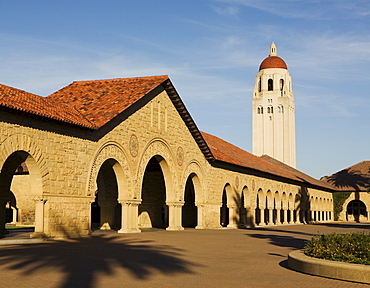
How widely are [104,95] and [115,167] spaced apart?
4.19 m

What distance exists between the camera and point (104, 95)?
1051 inches

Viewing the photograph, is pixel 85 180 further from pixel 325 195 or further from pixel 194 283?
pixel 325 195

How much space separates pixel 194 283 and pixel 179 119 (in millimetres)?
21211

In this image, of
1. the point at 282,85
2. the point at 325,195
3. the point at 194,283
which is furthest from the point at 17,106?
the point at 282,85

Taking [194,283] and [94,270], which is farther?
[94,270]

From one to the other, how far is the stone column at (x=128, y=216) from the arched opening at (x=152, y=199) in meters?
8.24

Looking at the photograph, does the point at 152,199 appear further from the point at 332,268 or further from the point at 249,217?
the point at 332,268

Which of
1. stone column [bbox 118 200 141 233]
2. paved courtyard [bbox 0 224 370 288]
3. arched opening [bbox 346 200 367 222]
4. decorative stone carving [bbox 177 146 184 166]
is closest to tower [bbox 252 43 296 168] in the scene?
arched opening [bbox 346 200 367 222]

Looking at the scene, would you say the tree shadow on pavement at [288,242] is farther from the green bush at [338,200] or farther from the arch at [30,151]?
the green bush at [338,200]

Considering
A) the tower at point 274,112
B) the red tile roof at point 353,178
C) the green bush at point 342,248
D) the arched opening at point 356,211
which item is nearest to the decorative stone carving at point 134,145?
the green bush at point 342,248

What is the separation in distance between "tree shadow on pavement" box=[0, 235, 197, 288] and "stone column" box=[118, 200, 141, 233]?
824 centimetres

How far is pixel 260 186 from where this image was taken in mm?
43656

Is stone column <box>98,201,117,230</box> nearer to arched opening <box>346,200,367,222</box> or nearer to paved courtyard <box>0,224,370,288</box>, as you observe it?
paved courtyard <box>0,224,370,288</box>

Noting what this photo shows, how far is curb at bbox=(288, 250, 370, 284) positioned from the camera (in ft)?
34.1
